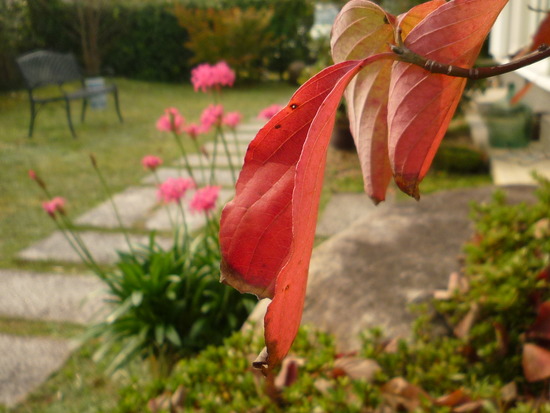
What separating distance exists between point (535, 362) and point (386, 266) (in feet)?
2.29

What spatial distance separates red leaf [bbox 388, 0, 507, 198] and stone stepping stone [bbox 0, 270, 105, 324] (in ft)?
8.41

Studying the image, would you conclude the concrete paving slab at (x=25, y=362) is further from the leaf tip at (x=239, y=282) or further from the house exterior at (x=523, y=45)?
the house exterior at (x=523, y=45)

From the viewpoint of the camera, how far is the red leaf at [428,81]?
1.04 ft

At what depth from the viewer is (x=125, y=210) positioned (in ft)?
13.9

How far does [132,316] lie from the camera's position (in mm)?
2258

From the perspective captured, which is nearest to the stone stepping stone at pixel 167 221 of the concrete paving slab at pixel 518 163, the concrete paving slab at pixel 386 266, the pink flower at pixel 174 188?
the pink flower at pixel 174 188

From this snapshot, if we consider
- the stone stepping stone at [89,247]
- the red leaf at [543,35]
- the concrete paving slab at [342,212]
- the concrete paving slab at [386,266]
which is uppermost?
the red leaf at [543,35]

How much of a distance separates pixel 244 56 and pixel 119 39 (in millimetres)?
2768

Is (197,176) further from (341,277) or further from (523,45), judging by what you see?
(341,277)

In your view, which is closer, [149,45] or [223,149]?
[223,149]

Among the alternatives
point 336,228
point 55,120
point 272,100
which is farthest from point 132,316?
point 272,100

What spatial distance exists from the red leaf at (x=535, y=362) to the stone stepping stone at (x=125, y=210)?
9.99 ft

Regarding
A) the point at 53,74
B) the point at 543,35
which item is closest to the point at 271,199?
the point at 543,35

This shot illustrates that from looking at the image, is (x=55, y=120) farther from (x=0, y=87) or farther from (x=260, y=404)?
(x=260, y=404)
